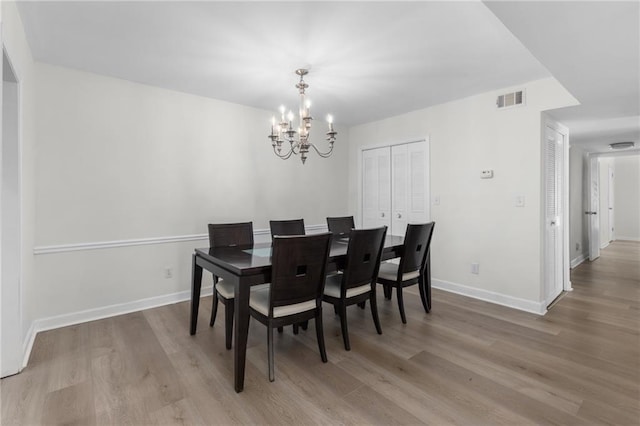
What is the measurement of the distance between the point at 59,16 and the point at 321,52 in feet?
6.04


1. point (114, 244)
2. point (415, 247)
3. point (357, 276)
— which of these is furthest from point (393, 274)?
point (114, 244)

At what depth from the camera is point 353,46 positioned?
8.11 feet

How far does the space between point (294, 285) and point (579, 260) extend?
19.4ft

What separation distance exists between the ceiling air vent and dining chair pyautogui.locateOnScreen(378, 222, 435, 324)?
161 centimetres

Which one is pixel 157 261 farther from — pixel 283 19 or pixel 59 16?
pixel 283 19

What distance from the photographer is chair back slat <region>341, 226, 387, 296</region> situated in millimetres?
2465

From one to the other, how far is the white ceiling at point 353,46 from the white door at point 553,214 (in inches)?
13.6

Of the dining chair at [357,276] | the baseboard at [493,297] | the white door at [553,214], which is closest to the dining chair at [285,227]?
the dining chair at [357,276]

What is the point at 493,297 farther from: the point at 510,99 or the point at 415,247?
the point at 510,99

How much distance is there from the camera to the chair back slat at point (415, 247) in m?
2.90

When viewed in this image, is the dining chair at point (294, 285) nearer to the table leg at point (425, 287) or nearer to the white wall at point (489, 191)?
the table leg at point (425, 287)

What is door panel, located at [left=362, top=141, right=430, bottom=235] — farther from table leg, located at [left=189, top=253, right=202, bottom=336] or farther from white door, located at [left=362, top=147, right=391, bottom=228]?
table leg, located at [left=189, top=253, right=202, bottom=336]

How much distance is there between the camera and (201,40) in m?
2.42

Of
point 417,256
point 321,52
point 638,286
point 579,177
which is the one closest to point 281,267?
point 417,256
